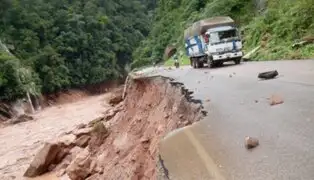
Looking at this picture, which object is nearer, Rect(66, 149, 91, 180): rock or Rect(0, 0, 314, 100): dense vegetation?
Rect(66, 149, 91, 180): rock

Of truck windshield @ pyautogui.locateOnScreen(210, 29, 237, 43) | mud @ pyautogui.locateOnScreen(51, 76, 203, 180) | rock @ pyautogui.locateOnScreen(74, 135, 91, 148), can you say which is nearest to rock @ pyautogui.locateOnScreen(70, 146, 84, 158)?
rock @ pyautogui.locateOnScreen(74, 135, 91, 148)

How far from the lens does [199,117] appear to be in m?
8.18

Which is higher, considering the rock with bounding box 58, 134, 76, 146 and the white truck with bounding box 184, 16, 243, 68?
the white truck with bounding box 184, 16, 243, 68

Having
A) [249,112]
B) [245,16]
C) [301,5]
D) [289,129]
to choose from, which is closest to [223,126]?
[249,112]

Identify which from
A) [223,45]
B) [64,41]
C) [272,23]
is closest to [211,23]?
[223,45]

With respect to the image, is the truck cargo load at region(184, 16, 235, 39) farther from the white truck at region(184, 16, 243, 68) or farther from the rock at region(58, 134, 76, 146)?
the rock at region(58, 134, 76, 146)

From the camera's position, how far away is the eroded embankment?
10.00 m

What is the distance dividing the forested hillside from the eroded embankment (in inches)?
1099

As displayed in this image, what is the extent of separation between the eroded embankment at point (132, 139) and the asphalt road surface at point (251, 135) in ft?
4.07

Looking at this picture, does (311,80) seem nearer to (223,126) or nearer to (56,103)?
(223,126)

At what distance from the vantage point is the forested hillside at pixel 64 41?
2072 inches

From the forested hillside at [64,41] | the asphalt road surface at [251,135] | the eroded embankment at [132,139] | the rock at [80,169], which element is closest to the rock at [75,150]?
the eroded embankment at [132,139]

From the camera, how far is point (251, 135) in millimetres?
5664

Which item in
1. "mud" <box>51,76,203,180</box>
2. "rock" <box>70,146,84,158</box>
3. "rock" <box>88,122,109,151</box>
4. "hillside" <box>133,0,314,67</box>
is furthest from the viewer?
"hillside" <box>133,0,314,67</box>
